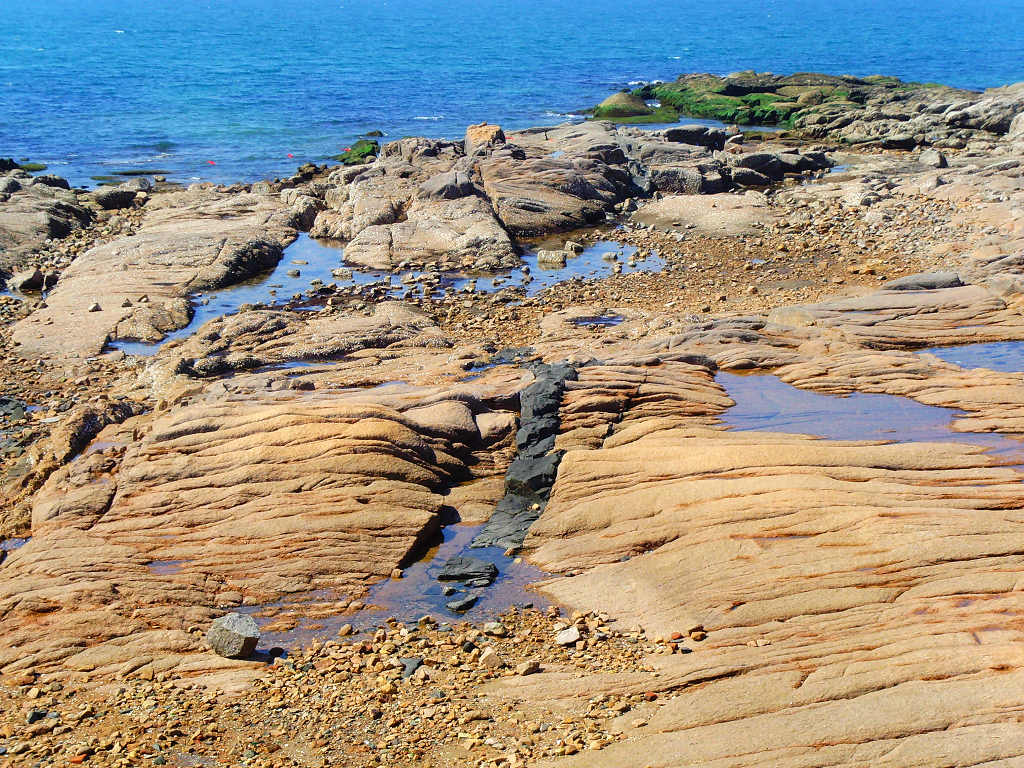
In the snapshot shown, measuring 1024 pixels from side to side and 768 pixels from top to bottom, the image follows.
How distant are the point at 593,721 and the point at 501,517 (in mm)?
4982

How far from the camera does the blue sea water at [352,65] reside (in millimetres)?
54625

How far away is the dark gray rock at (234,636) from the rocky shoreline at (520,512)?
163mm

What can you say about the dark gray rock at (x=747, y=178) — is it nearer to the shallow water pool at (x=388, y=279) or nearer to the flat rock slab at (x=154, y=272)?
the shallow water pool at (x=388, y=279)

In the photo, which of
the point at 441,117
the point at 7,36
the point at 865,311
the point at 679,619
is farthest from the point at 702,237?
the point at 7,36

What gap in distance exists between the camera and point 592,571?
13.1m

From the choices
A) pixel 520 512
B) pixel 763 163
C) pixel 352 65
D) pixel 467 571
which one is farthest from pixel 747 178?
pixel 352 65

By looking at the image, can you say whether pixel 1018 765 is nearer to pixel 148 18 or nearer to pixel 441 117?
pixel 441 117

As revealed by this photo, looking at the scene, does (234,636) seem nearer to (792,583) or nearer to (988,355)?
(792,583)

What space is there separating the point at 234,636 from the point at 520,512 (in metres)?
4.85

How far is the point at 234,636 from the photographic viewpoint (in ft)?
38.7

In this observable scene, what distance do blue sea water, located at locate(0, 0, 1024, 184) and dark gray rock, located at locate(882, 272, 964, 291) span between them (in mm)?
32186

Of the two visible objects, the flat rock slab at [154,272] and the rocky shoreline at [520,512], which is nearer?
the rocky shoreline at [520,512]

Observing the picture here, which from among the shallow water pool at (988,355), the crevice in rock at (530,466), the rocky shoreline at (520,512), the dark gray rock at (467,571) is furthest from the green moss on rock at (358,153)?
the dark gray rock at (467,571)

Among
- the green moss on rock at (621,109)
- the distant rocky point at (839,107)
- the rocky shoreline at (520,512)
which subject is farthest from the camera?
the green moss on rock at (621,109)
